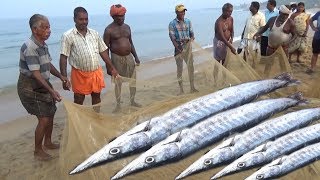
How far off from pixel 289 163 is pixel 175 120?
46.4 inches

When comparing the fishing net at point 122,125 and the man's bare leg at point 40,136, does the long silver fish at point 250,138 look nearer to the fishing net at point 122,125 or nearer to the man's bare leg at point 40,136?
the fishing net at point 122,125

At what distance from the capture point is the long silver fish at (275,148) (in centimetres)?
362

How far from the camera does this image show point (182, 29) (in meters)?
8.07

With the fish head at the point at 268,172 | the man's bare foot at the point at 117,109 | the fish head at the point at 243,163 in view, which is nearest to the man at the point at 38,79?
the man's bare foot at the point at 117,109

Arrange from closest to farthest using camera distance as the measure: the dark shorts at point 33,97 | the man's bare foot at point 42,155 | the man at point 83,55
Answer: the dark shorts at point 33,97, the man's bare foot at point 42,155, the man at point 83,55

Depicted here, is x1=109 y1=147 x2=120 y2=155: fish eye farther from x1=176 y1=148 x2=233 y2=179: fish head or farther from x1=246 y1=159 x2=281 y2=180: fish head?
x1=246 y1=159 x2=281 y2=180: fish head

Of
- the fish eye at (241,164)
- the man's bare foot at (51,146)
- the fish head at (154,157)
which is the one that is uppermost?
the fish head at (154,157)

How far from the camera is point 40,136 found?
5.18 metres

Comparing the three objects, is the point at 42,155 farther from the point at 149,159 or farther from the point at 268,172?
the point at 268,172

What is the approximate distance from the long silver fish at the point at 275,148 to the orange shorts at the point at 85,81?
2.96 metres

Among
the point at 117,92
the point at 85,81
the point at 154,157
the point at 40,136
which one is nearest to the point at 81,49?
the point at 85,81

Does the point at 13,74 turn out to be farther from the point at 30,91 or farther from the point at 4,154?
the point at 30,91

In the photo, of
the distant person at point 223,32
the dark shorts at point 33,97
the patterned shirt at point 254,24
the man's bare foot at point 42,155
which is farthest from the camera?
the patterned shirt at point 254,24

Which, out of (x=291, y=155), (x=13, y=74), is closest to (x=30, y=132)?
(x=291, y=155)
